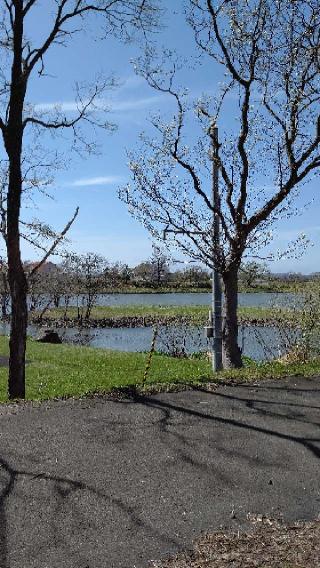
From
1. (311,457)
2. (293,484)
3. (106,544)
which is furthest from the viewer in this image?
(311,457)

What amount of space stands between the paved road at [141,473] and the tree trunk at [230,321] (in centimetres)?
514

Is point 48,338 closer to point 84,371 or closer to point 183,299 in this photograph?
point 84,371

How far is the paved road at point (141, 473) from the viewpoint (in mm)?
4285

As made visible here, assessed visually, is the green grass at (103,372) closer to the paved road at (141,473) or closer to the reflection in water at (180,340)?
the paved road at (141,473)

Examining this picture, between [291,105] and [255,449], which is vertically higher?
[291,105]

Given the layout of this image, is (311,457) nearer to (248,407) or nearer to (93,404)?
(248,407)

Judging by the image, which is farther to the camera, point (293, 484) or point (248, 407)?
point (248, 407)

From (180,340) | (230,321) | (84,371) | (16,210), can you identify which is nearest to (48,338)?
(180,340)

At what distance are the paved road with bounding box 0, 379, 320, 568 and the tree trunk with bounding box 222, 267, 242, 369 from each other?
514 cm

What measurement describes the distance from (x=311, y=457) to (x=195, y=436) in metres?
1.26

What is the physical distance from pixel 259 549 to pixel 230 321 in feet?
30.3

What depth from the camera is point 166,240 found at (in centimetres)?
1358

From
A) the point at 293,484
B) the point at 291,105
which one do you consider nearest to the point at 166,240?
the point at 291,105

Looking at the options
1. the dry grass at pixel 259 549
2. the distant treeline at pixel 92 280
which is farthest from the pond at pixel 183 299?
the dry grass at pixel 259 549
